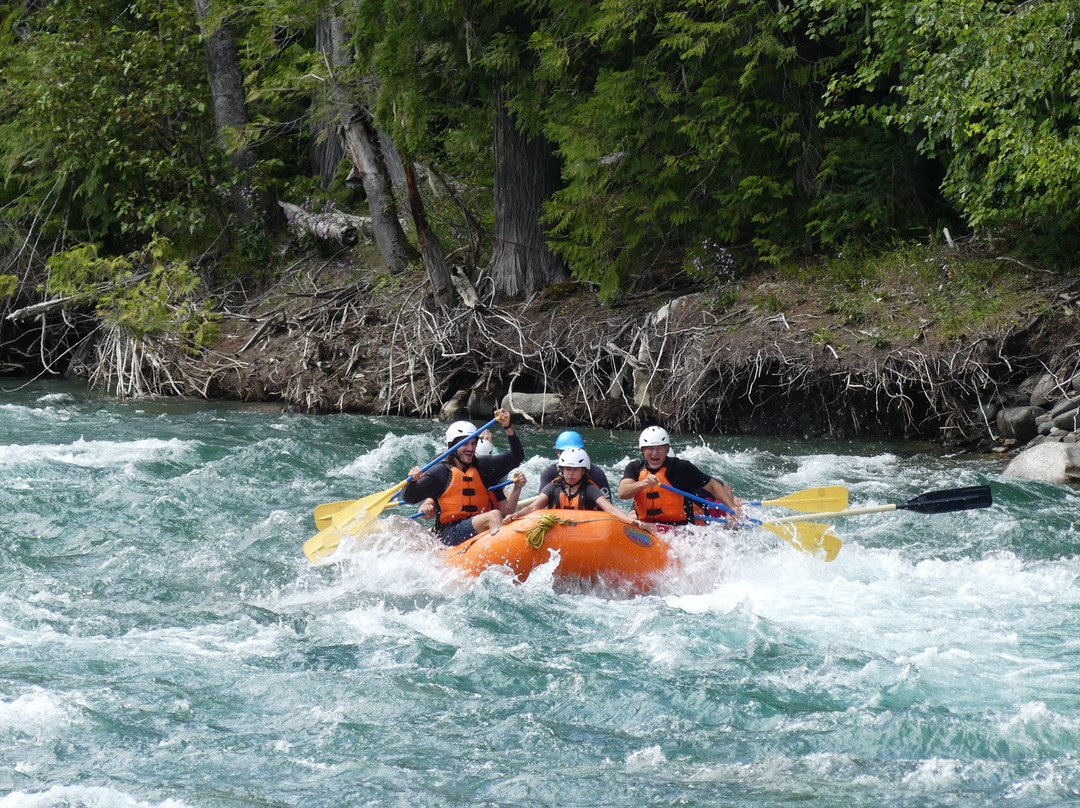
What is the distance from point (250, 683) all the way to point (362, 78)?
9644 millimetres

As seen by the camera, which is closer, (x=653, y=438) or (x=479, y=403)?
(x=653, y=438)

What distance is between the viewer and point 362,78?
12977mm

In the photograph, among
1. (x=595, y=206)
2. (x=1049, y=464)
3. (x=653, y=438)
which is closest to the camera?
(x=653, y=438)

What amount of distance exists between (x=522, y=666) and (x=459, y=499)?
221 cm

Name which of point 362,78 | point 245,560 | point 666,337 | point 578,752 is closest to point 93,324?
point 362,78

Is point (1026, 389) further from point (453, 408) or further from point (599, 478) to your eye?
point (453, 408)

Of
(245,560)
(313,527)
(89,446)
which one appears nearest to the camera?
(245,560)

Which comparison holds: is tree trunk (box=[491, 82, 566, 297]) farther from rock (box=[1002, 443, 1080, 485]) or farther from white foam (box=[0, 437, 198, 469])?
rock (box=[1002, 443, 1080, 485])

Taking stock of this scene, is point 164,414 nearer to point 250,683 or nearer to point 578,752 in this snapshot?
point 250,683

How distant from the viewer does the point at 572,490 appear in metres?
6.99

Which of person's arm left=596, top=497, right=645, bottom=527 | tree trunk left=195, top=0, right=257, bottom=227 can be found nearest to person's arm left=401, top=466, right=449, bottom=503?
person's arm left=596, top=497, right=645, bottom=527

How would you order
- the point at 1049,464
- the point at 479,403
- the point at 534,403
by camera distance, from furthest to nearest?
the point at 479,403 → the point at 534,403 → the point at 1049,464

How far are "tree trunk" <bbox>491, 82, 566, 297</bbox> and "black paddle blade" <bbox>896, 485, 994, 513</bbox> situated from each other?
7267 mm

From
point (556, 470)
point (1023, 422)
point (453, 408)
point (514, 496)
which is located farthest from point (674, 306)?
point (514, 496)
